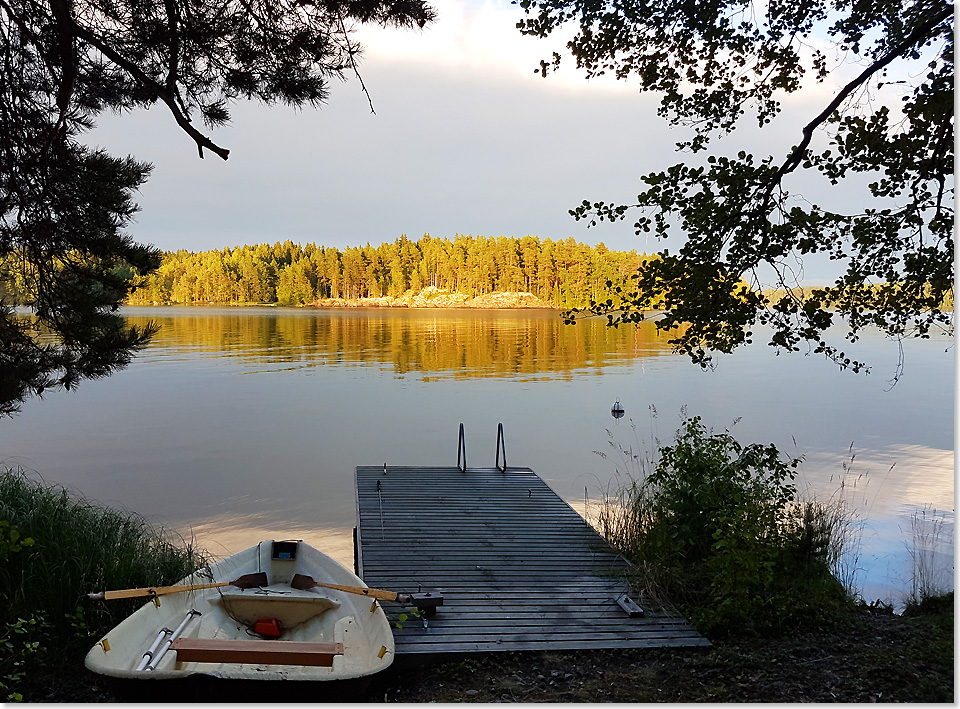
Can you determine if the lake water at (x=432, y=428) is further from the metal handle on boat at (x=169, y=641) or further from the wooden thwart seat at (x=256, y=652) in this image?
the wooden thwart seat at (x=256, y=652)

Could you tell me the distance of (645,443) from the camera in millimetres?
10945

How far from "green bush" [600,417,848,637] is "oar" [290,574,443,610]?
1210 mm

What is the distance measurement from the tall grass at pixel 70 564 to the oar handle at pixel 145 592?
22cm

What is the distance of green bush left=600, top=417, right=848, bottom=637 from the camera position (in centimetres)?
356

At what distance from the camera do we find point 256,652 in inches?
114

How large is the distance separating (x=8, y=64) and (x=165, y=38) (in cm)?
80

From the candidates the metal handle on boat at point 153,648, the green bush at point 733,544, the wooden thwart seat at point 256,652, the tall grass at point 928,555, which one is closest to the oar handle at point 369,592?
the wooden thwart seat at point 256,652

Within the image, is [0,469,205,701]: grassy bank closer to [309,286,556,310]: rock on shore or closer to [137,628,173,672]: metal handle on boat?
[137,628,173,672]: metal handle on boat

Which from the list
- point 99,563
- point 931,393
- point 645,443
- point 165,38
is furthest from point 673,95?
point 931,393

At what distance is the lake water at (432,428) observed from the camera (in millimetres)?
7551

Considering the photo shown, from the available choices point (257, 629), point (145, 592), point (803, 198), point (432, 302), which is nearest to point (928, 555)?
point (803, 198)

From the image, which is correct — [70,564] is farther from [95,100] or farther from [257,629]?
[95,100]

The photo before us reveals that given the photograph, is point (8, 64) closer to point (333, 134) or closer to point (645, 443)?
point (333, 134)

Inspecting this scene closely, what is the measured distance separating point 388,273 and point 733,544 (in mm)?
62990
